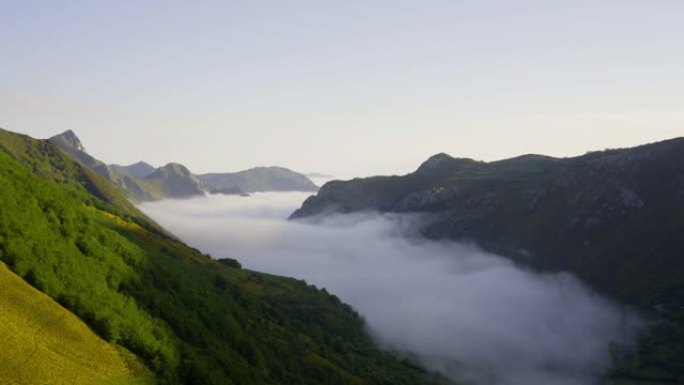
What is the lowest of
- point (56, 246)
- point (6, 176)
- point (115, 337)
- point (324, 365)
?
point (324, 365)

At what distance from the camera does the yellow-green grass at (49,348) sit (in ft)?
219

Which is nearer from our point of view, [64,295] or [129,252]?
[64,295]

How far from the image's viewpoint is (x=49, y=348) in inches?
2876

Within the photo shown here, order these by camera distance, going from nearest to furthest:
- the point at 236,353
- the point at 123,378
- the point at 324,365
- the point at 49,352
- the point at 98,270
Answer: the point at 49,352 < the point at 123,378 < the point at 98,270 < the point at 236,353 < the point at 324,365

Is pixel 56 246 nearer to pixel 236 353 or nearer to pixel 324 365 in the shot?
pixel 236 353

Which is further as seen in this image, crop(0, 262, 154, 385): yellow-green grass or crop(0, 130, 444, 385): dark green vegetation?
crop(0, 130, 444, 385): dark green vegetation

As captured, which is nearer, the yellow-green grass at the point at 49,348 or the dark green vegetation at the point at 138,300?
the yellow-green grass at the point at 49,348

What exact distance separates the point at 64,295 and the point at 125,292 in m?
24.3

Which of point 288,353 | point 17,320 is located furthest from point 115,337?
point 288,353

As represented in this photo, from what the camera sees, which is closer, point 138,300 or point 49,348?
point 49,348

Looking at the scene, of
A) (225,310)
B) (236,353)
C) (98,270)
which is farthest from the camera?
(225,310)

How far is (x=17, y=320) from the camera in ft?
242

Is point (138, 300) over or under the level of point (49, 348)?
over

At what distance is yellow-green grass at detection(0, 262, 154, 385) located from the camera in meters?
66.7
